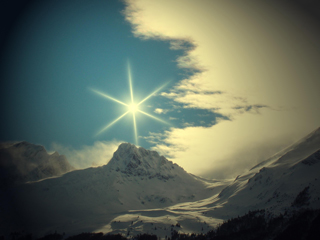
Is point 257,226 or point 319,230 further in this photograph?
point 257,226

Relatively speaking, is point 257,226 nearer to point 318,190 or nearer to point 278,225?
point 278,225

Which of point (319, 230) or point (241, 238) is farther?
point (241, 238)

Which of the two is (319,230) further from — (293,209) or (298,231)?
(293,209)

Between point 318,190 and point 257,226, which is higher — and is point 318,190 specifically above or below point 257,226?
above

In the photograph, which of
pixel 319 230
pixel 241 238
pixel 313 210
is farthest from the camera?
pixel 241 238

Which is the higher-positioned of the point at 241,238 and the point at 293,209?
the point at 293,209

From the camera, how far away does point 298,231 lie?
17638 cm

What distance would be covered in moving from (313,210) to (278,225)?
27404 millimetres

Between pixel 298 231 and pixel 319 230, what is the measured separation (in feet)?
42.8

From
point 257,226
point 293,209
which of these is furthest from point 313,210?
point 257,226

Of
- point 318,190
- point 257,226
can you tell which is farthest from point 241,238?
point 318,190

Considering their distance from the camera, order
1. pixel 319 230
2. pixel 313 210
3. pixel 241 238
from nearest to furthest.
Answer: pixel 319 230 → pixel 313 210 → pixel 241 238

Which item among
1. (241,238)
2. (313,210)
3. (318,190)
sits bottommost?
(241,238)

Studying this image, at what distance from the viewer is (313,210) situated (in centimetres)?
18362
